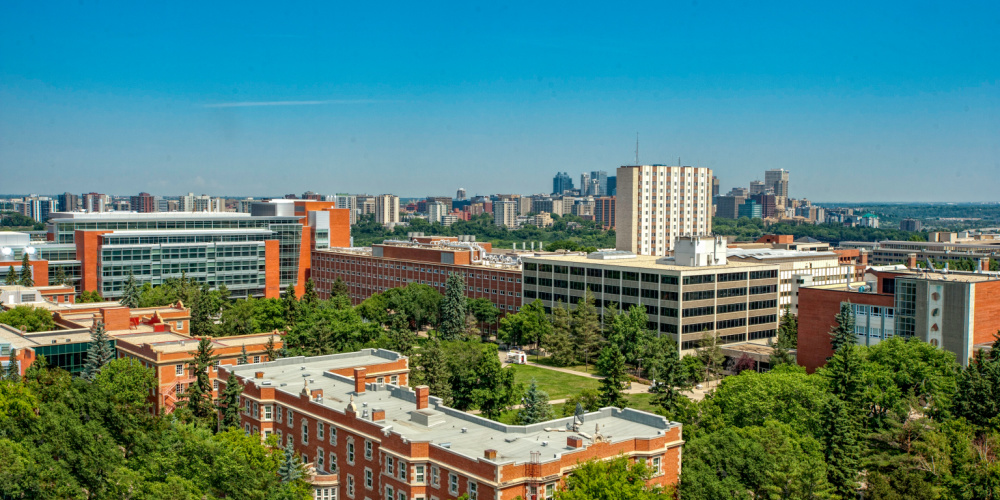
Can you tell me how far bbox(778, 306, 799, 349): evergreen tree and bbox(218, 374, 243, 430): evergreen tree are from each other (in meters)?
51.7

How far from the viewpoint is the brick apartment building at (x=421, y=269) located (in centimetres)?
11638

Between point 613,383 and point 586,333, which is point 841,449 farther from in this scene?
point 586,333

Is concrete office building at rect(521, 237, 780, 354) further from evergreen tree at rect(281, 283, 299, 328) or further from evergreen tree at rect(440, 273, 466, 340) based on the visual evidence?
evergreen tree at rect(281, 283, 299, 328)

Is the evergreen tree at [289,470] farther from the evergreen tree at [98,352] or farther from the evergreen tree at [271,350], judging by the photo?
the evergreen tree at [98,352]

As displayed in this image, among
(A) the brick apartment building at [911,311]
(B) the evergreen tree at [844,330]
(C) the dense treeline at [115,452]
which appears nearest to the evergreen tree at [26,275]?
(C) the dense treeline at [115,452]

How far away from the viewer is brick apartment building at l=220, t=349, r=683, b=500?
127ft

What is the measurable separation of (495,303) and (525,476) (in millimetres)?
79002

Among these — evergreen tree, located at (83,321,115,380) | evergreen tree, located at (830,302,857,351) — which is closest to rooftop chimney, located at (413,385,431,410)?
evergreen tree, located at (83,321,115,380)

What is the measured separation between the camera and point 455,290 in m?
111

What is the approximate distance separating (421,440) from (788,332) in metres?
60.8

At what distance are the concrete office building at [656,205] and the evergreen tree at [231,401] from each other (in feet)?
371

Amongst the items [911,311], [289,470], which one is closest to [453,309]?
[911,311]

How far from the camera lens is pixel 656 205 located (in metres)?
162

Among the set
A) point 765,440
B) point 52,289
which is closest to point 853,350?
point 765,440
